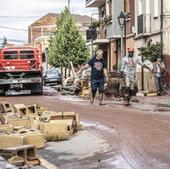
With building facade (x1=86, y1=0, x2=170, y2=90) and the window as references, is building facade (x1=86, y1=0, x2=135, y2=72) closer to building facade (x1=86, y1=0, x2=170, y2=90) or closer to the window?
building facade (x1=86, y1=0, x2=170, y2=90)

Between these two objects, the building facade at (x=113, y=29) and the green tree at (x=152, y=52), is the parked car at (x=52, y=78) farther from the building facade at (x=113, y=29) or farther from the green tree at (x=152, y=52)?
the green tree at (x=152, y=52)

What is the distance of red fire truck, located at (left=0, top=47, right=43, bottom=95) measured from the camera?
2975 cm

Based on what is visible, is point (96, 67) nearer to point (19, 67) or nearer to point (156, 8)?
point (19, 67)

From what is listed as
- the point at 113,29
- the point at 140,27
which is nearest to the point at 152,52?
the point at 140,27

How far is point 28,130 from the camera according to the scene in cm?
1064

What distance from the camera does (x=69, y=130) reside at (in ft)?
38.5

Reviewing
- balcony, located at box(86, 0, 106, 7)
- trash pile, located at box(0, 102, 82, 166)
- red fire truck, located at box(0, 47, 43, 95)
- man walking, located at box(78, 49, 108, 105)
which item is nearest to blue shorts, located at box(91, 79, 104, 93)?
man walking, located at box(78, 49, 108, 105)

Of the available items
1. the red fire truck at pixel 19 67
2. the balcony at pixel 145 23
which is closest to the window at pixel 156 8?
the balcony at pixel 145 23

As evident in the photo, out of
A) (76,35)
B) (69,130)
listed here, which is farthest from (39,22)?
(69,130)

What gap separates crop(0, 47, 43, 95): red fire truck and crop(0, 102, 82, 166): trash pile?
50.0ft

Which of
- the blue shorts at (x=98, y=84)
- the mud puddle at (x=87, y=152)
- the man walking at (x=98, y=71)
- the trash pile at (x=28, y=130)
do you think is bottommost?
the mud puddle at (x=87, y=152)

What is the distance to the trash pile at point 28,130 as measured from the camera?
27.9 feet

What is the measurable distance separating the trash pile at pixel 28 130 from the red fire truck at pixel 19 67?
15.3 meters

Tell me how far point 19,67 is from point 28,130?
762 inches
